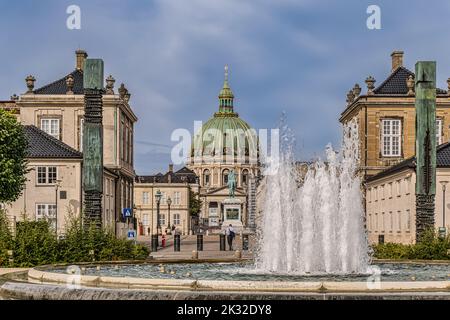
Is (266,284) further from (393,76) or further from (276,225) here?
(393,76)

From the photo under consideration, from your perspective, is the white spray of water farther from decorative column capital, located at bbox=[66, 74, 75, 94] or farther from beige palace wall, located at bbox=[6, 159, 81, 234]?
decorative column capital, located at bbox=[66, 74, 75, 94]

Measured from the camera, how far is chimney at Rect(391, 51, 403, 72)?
313 ft

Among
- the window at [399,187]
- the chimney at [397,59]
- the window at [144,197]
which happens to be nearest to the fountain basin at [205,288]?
the window at [399,187]

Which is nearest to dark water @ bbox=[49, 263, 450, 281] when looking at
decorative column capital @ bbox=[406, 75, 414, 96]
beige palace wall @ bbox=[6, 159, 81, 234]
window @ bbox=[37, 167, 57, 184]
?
beige palace wall @ bbox=[6, 159, 81, 234]

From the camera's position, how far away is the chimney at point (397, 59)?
3757 inches

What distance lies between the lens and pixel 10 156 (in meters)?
56.2

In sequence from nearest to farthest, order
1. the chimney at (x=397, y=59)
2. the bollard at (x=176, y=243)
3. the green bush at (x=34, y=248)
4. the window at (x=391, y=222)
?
1. the green bush at (x=34, y=248)
2. the bollard at (x=176, y=243)
3. the window at (x=391, y=222)
4. the chimney at (x=397, y=59)

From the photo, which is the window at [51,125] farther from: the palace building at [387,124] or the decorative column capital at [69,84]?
the palace building at [387,124]

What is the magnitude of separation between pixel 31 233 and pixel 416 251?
13136 mm

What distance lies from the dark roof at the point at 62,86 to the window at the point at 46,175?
19571mm

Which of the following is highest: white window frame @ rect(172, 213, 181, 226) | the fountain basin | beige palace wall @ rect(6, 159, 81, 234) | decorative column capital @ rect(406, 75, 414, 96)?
decorative column capital @ rect(406, 75, 414, 96)

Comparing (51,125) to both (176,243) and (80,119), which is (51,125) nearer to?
(80,119)

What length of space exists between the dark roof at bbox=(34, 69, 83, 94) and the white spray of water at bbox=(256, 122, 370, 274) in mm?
64382

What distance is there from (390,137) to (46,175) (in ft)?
118
